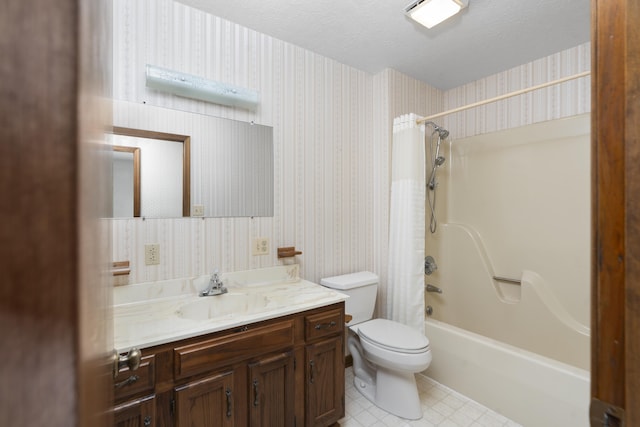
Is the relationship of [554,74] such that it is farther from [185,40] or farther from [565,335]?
[185,40]

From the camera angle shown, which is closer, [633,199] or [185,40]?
[633,199]

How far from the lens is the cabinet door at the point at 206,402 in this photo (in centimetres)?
108

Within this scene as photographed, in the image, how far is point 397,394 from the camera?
172 cm

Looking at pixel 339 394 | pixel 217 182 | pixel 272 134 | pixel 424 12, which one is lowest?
pixel 339 394

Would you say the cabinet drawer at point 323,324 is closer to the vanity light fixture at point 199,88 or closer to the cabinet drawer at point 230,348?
the cabinet drawer at point 230,348

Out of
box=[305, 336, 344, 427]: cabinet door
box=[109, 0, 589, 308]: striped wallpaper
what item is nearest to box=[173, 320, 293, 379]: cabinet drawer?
box=[305, 336, 344, 427]: cabinet door

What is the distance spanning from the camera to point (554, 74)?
2.17 metres

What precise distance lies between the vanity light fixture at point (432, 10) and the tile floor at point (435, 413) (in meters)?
2.37

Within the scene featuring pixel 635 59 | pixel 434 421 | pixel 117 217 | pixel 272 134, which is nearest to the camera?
pixel 635 59

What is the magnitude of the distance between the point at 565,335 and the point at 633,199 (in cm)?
220

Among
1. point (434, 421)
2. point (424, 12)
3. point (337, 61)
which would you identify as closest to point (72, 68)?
point (424, 12)

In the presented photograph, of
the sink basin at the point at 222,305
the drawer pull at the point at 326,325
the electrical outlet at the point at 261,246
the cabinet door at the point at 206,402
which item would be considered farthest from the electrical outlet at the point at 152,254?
the drawer pull at the point at 326,325

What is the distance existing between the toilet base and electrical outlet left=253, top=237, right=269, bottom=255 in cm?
107

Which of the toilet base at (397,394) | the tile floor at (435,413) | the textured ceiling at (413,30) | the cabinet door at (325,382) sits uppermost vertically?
the textured ceiling at (413,30)
